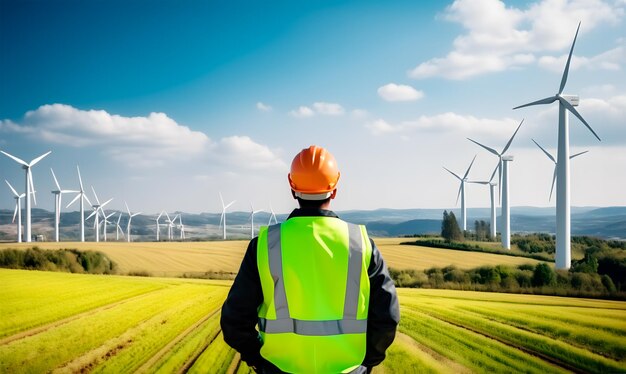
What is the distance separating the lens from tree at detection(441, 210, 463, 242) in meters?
48.4

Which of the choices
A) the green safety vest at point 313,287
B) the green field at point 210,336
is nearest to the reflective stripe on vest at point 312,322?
the green safety vest at point 313,287

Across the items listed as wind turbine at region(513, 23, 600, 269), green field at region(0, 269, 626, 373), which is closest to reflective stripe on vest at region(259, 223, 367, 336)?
green field at region(0, 269, 626, 373)

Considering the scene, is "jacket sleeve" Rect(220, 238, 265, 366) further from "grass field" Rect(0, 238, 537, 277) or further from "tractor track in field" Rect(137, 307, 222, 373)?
"grass field" Rect(0, 238, 537, 277)

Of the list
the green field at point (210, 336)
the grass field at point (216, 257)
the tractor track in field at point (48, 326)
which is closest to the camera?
the green field at point (210, 336)

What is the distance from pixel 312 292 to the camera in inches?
146

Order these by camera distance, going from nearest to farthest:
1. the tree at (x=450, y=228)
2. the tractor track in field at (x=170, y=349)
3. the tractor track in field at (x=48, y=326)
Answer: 1. the tractor track in field at (x=170, y=349)
2. the tractor track in field at (x=48, y=326)
3. the tree at (x=450, y=228)

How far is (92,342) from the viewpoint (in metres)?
9.49

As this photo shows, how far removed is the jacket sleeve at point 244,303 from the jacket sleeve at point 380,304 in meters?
0.95

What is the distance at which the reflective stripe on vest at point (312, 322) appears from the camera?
3689 mm

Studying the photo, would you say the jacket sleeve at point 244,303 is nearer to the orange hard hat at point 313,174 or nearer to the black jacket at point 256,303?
the black jacket at point 256,303

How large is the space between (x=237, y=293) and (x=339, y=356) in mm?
1003

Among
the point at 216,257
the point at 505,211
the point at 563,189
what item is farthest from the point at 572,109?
the point at 216,257

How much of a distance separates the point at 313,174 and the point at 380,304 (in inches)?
48.5

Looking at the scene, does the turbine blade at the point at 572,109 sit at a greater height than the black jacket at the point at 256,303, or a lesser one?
greater
